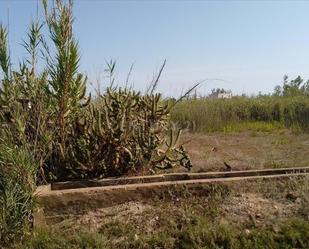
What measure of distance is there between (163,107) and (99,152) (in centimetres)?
125

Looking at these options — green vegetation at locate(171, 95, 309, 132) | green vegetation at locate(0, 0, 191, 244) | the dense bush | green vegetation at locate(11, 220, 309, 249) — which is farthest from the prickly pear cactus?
green vegetation at locate(171, 95, 309, 132)

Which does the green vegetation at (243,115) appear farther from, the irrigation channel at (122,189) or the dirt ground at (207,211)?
the dirt ground at (207,211)

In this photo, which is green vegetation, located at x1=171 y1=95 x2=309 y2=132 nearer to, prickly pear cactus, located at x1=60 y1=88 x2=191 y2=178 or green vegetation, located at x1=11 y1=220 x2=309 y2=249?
prickly pear cactus, located at x1=60 y1=88 x2=191 y2=178

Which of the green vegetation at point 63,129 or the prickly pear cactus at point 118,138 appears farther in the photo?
the prickly pear cactus at point 118,138

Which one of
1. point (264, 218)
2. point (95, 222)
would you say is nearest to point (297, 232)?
point (264, 218)

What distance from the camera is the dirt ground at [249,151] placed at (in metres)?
6.34

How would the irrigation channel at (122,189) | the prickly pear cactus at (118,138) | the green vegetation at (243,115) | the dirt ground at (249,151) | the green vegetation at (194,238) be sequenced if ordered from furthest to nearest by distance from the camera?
the green vegetation at (243,115) → the dirt ground at (249,151) → the prickly pear cactus at (118,138) → the irrigation channel at (122,189) → the green vegetation at (194,238)

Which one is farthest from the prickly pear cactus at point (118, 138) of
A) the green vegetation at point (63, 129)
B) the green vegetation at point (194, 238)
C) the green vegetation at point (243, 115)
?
the green vegetation at point (243, 115)

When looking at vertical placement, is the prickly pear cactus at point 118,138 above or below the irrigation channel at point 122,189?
above

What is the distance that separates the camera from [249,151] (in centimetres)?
796

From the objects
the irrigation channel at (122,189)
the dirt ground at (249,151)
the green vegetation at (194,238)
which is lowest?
the green vegetation at (194,238)

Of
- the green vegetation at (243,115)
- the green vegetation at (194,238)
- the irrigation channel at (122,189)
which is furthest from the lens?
the green vegetation at (243,115)

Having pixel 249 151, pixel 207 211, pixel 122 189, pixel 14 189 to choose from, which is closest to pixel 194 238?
pixel 207 211

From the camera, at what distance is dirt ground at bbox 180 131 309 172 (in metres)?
6.34
